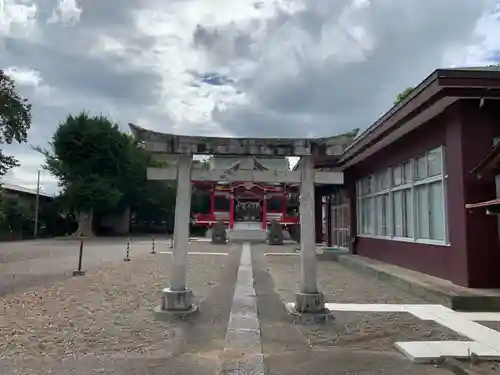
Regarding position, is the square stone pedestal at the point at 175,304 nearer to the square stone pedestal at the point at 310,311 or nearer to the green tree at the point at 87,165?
the square stone pedestal at the point at 310,311

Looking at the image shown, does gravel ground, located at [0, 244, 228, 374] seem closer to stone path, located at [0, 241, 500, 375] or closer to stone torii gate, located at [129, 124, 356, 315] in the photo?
stone path, located at [0, 241, 500, 375]

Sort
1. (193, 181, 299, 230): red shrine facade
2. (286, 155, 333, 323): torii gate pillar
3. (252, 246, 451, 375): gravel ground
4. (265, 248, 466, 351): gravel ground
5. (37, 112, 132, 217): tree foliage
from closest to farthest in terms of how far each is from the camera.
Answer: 1. (252, 246, 451, 375): gravel ground
2. (265, 248, 466, 351): gravel ground
3. (286, 155, 333, 323): torii gate pillar
4. (193, 181, 299, 230): red shrine facade
5. (37, 112, 132, 217): tree foliage

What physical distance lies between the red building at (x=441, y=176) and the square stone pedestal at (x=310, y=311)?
3.23m

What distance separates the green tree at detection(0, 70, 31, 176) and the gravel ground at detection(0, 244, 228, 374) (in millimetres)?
13381

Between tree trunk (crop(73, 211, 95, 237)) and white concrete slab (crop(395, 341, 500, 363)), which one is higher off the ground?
tree trunk (crop(73, 211, 95, 237))

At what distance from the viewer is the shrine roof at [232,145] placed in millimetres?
7555

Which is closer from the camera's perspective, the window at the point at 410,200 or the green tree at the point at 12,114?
the window at the point at 410,200

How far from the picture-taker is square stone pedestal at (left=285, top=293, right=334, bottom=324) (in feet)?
23.1

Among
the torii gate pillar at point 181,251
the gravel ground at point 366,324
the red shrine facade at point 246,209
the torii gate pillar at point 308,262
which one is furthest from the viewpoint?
the red shrine facade at point 246,209

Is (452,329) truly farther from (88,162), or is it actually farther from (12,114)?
(88,162)

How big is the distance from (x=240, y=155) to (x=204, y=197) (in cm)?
3679

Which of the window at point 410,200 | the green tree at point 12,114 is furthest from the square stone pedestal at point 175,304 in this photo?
the green tree at point 12,114

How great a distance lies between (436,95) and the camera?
881 cm

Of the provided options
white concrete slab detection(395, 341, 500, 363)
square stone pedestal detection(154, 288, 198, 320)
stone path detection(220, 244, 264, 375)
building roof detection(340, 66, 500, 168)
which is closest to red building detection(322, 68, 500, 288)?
building roof detection(340, 66, 500, 168)
